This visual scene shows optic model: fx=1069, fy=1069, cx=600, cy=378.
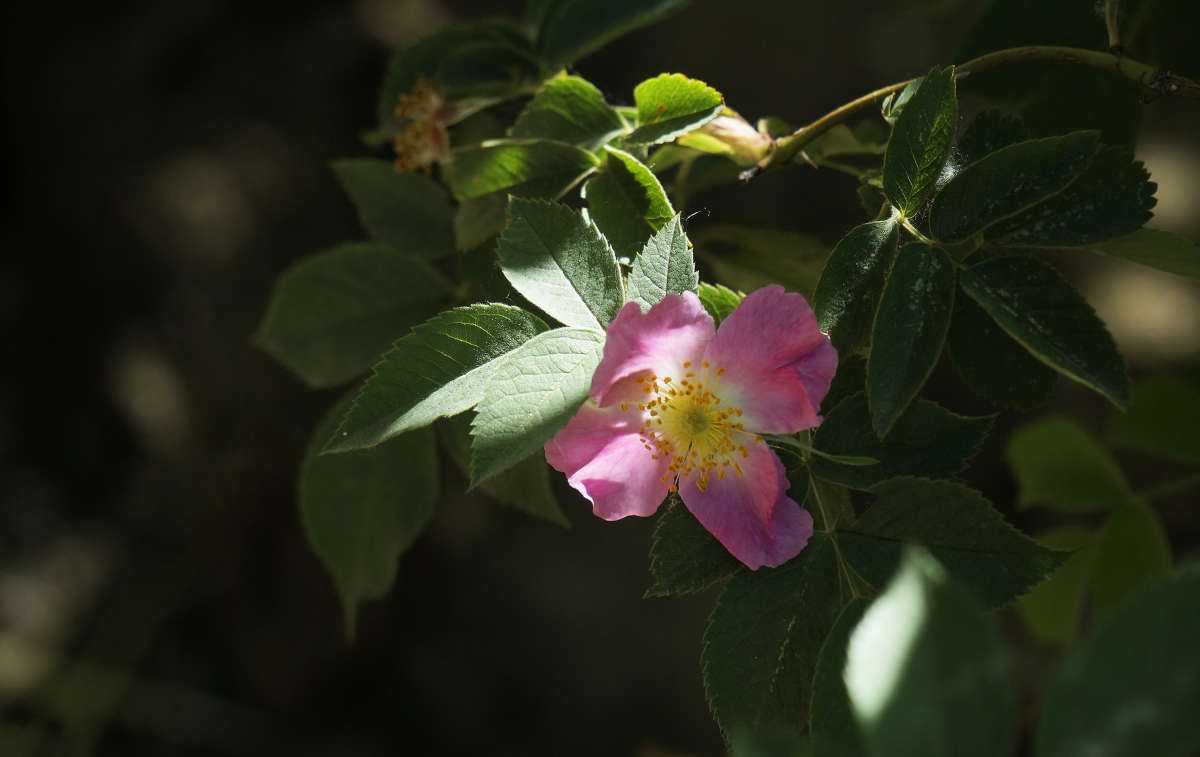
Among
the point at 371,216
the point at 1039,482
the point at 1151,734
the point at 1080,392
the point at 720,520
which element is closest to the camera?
the point at 1151,734

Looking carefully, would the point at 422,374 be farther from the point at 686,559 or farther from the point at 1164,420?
the point at 1164,420

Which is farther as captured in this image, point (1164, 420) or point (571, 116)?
point (1164, 420)

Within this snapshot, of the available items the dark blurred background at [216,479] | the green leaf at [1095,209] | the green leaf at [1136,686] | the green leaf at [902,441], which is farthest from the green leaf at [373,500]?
the dark blurred background at [216,479]

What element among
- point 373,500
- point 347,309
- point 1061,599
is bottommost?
point 1061,599

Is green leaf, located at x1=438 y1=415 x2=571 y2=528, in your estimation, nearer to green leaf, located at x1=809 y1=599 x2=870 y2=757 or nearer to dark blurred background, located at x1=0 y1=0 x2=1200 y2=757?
green leaf, located at x1=809 y1=599 x2=870 y2=757

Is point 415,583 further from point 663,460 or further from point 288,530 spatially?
point 663,460

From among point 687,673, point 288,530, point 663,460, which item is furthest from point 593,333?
point 288,530

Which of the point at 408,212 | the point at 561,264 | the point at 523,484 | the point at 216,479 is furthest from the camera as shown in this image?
the point at 216,479

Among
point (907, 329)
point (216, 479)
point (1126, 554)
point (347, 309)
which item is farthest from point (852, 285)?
point (216, 479)
